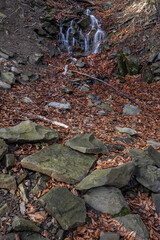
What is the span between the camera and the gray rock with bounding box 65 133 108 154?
3797 mm

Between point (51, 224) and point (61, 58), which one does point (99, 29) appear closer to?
point (61, 58)

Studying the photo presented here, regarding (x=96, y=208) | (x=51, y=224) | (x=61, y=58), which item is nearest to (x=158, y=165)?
(x=96, y=208)

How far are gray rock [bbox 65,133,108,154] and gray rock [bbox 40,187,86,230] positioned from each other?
3.76 ft

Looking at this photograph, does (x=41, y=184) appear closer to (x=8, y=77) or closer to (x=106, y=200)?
(x=106, y=200)

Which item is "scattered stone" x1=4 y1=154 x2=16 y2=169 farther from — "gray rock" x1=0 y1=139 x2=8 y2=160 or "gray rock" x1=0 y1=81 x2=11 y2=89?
"gray rock" x1=0 y1=81 x2=11 y2=89

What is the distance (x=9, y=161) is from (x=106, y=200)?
1.85 m

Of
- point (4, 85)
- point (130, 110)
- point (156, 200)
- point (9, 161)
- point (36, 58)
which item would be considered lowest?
point (130, 110)

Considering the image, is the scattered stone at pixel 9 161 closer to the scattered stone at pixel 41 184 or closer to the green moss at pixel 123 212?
the scattered stone at pixel 41 184

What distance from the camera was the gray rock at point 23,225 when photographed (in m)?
2.26

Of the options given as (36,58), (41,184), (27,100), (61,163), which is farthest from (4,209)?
(36,58)

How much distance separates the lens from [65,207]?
256cm

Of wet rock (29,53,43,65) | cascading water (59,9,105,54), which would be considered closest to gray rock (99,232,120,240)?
wet rock (29,53,43,65)

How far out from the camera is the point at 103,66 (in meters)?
11.9

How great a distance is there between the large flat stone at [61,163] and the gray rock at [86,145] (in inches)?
4.7
